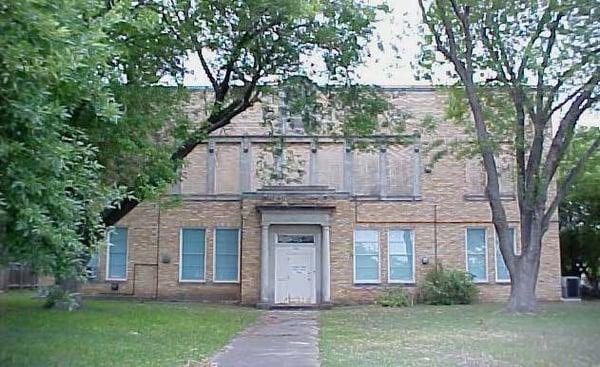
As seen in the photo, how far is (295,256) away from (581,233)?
13.5 meters

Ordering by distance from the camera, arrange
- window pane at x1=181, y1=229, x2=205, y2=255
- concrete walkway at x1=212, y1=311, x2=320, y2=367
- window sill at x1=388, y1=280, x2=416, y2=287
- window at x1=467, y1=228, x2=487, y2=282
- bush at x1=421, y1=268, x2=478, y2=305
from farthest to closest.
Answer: window pane at x1=181, y1=229, x2=205, y2=255
window at x1=467, y1=228, x2=487, y2=282
window sill at x1=388, y1=280, x2=416, y2=287
bush at x1=421, y1=268, x2=478, y2=305
concrete walkway at x1=212, y1=311, x2=320, y2=367

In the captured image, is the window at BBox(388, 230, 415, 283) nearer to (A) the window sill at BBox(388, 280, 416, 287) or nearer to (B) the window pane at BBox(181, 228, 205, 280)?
(A) the window sill at BBox(388, 280, 416, 287)

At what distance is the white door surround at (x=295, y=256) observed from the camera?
24391 millimetres

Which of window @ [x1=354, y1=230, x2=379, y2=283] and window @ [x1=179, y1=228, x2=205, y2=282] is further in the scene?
window @ [x1=179, y1=228, x2=205, y2=282]

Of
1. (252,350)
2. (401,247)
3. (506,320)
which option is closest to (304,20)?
(252,350)

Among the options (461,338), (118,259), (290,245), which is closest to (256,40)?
(461,338)

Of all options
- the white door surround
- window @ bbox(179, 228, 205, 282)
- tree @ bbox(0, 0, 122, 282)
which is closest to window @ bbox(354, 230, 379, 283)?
the white door surround

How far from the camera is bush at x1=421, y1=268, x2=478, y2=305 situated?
24391mm

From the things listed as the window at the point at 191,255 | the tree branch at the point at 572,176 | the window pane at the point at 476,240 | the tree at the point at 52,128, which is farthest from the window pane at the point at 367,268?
the tree at the point at 52,128

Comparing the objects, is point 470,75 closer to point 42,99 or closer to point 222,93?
point 222,93

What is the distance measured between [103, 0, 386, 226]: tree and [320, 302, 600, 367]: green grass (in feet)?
18.0

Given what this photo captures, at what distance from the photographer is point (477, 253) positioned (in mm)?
25719

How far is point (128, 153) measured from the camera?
41.4 feet

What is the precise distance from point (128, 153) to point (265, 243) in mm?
12290
